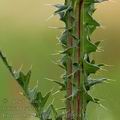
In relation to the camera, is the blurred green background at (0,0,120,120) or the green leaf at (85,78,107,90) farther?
the blurred green background at (0,0,120,120)

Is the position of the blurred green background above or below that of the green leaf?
below

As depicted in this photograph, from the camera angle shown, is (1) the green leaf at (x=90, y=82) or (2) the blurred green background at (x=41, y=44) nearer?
(1) the green leaf at (x=90, y=82)

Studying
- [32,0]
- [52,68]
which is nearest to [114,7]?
[32,0]

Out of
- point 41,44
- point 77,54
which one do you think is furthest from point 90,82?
point 41,44

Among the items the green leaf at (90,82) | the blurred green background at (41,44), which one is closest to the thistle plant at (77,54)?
the green leaf at (90,82)

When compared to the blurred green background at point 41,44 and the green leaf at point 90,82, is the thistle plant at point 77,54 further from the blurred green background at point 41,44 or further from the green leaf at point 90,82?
the blurred green background at point 41,44

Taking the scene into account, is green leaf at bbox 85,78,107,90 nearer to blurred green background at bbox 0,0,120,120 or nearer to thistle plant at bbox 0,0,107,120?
thistle plant at bbox 0,0,107,120

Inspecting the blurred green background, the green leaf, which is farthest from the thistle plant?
the blurred green background

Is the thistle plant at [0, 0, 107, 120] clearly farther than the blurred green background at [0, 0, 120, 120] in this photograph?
No
